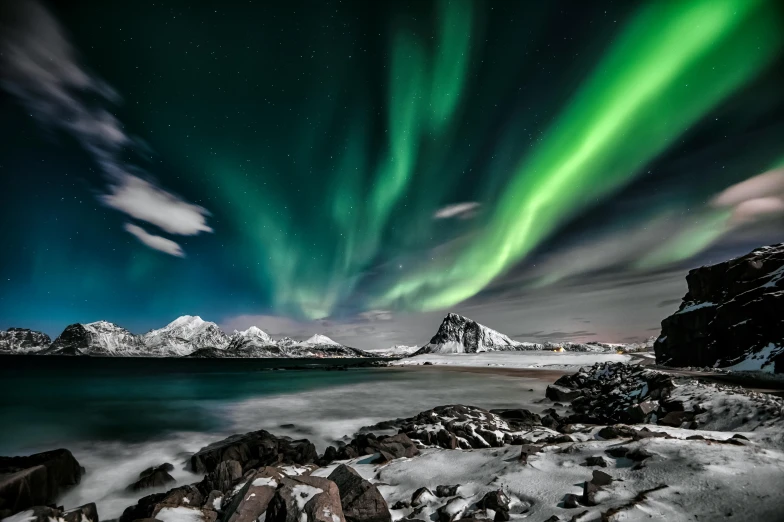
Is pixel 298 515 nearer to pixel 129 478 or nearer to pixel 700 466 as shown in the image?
pixel 700 466

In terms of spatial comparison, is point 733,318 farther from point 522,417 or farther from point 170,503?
point 170,503

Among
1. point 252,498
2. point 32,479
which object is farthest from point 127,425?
point 252,498

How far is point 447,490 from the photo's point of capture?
23.2ft

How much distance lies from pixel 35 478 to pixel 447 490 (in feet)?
40.8

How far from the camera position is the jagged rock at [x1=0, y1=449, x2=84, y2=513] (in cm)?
861

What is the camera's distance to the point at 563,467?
710 cm

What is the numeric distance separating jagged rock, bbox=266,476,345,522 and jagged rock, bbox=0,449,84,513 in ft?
26.7

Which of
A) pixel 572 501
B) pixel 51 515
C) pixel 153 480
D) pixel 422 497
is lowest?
pixel 153 480

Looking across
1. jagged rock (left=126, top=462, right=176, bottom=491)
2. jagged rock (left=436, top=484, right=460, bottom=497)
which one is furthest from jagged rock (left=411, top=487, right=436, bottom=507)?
jagged rock (left=126, top=462, right=176, bottom=491)

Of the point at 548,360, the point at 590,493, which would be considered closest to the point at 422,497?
the point at 590,493

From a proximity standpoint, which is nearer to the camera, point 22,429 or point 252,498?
point 252,498

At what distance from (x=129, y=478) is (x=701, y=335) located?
212 feet

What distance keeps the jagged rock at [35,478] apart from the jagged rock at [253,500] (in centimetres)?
705

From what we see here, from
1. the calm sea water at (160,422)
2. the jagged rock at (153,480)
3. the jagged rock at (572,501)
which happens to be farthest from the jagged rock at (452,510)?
the jagged rock at (153,480)
